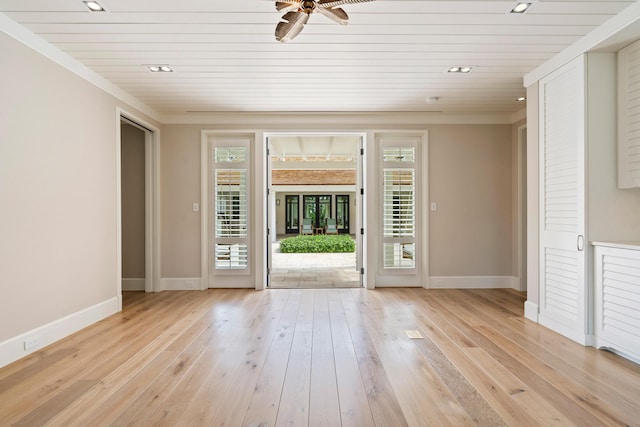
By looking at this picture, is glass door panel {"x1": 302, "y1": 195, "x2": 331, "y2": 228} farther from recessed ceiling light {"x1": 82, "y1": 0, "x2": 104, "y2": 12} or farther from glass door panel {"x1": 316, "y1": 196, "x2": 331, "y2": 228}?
recessed ceiling light {"x1": 82, "y1": 0, "x2": 104, "y2": 12}

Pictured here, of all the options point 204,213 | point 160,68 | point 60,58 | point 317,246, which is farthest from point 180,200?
point 317,246

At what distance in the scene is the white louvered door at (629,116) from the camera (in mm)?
2953

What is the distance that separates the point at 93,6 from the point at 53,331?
2580mm

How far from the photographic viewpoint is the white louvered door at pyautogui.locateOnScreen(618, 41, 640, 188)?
9.69ft

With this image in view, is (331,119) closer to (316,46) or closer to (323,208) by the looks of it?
(316,46)

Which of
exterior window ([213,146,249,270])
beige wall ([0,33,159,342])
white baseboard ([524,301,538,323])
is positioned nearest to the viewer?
beige wall ([0,33,159,342])

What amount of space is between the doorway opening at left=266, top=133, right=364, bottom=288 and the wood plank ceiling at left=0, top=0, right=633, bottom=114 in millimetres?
1427

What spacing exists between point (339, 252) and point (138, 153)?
21.5 ft

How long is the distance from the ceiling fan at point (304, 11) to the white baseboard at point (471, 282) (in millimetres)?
4058

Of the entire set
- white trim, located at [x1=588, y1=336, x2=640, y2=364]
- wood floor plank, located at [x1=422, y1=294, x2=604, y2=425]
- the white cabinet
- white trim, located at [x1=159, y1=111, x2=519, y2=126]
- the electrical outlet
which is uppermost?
white trim, located at [x1=159, y1=111, x2=519, y2=126]

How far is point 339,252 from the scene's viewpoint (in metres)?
10.8

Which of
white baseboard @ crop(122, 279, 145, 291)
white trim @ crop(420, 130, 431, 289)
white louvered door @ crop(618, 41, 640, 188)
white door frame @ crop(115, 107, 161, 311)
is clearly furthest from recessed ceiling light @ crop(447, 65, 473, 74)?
white baseboard @ crop(122, 279, 145, 291)

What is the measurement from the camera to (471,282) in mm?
5430

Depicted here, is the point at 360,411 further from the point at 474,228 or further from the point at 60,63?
the point at 474,228
